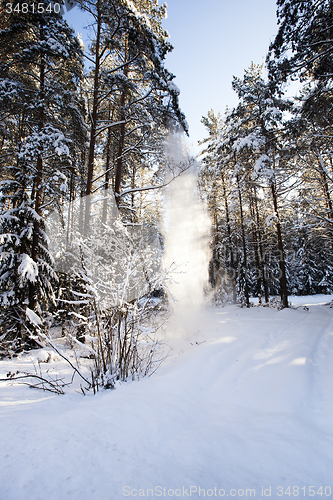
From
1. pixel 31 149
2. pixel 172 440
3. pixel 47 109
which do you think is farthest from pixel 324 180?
pixel 172 440

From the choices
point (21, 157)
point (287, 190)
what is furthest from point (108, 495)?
point (287, 190)

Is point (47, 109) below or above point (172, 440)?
above

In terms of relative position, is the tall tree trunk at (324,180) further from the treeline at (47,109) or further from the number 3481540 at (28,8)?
the number 3481540 at (28,8)

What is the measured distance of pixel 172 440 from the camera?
215cm

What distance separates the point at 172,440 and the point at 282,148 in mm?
13557

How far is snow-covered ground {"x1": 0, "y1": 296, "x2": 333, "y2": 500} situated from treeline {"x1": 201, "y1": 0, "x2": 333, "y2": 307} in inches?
307

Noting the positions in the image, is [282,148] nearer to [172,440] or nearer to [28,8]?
[28,8]

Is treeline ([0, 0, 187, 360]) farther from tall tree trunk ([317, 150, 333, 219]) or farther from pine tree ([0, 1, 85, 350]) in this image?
tall tree trunk ([317, 150, 333, 219])

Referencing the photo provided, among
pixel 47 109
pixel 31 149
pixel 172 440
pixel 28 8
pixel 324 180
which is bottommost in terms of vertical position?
pixel 172 440

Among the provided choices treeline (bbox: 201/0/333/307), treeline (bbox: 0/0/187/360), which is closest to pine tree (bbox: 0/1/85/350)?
treeline (bbox: 0/0/187/360)

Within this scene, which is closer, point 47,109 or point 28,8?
point 28,8

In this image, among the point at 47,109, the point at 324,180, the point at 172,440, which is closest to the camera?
the point at 172,440

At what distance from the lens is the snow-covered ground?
1547 mm

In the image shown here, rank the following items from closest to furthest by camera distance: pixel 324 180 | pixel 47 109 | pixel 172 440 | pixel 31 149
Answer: pixel 172 440, pixel 31 149, pixel 47 109, pixel 324 180
